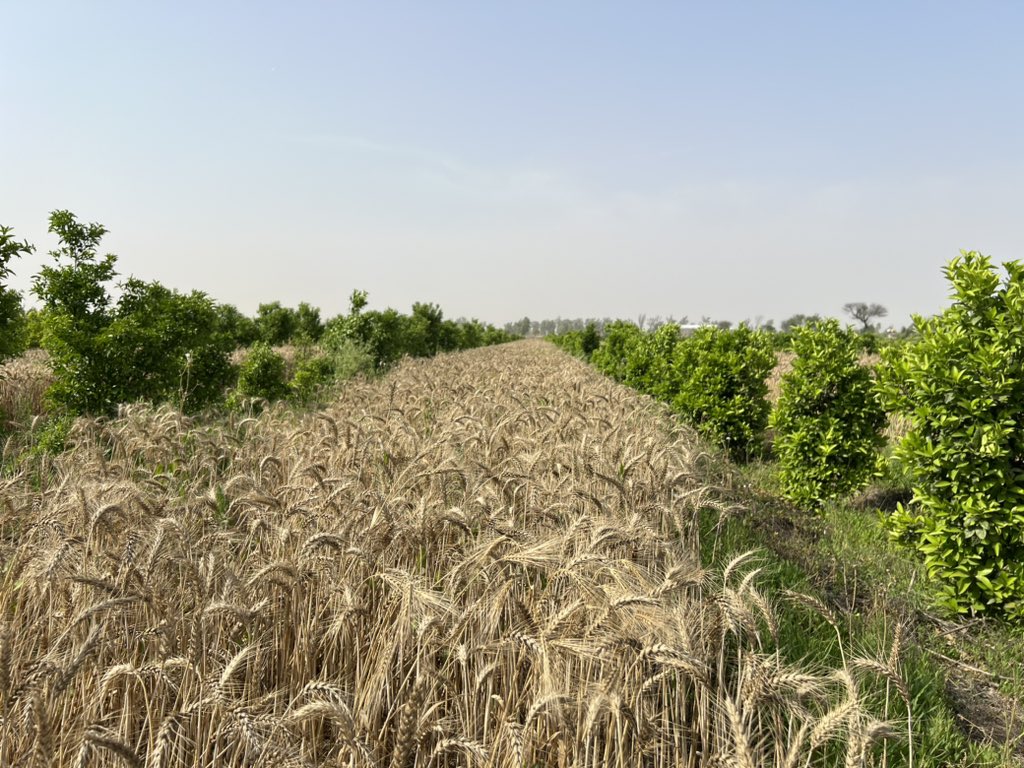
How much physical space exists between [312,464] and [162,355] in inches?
257

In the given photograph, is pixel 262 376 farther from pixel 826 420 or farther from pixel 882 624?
pixel 882 624

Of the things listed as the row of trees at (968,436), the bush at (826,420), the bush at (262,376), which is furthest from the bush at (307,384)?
the row of trees at (968,436)

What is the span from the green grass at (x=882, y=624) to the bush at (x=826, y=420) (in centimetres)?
41

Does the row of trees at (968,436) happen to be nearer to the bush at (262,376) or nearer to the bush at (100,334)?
the bush at (100,334)

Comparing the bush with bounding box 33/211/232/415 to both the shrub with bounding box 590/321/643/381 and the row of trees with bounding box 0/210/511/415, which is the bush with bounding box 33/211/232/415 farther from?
the shrub with bounding box 590/321/643/381

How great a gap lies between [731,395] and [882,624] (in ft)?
23.5

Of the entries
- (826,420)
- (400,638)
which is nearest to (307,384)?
(826,420)

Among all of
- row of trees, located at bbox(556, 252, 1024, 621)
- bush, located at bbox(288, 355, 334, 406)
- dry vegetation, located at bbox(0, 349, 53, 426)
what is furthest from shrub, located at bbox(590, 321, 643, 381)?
row of trees, located at bbox(556, 252, 1024, 621)

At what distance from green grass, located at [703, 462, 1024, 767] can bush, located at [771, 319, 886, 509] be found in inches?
16.0

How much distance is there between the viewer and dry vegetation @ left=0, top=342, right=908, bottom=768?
2088 millimetres

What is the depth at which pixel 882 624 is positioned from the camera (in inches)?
173

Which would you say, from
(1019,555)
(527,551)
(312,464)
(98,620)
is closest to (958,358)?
(1019,555)

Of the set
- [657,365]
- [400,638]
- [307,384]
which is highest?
[657,365]

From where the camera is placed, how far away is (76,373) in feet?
28.7
